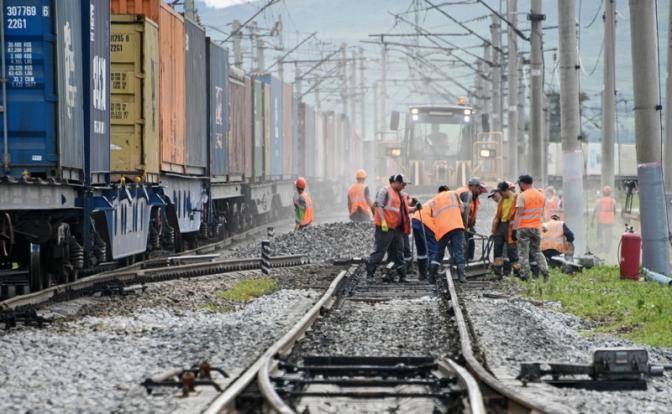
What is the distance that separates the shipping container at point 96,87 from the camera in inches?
642

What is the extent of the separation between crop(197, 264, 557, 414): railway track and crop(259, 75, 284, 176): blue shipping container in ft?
87.8

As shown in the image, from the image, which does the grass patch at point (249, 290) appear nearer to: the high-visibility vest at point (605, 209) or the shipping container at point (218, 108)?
the shipping container at point (218, 108)

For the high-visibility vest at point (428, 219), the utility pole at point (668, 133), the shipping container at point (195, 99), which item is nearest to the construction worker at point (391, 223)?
the high-visibility vest at point (428, 219)

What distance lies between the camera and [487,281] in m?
19.4

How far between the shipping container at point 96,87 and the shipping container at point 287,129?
23578 mm

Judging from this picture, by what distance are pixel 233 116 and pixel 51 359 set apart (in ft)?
67.1

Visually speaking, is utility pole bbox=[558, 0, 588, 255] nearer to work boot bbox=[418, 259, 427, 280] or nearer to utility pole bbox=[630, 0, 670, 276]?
work boot bbox=[418, 259, 427, 280]

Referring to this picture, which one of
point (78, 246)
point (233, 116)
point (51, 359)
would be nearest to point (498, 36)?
point (233, 116)

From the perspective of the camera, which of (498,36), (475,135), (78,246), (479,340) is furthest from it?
(498,36)

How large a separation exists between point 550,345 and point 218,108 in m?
17.0

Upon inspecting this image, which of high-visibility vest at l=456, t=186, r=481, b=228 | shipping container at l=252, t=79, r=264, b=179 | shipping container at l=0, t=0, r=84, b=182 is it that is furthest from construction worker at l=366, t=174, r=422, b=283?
shipping container at l=252, t=79, r=264, b=179

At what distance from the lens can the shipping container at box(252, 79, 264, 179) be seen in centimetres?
3462

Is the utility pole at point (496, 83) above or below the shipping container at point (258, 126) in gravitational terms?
above

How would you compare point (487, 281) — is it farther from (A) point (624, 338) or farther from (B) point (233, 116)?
(B) point (233, 116)
